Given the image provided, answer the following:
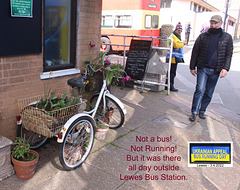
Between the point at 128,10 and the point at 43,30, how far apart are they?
36.0 ft

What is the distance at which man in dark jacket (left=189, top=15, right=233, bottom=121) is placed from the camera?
5.13m

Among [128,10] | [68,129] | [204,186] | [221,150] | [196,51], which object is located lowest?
[204,186]

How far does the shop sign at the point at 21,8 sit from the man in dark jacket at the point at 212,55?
327 centimetres

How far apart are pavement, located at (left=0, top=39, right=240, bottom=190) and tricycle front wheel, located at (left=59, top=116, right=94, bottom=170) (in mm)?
110

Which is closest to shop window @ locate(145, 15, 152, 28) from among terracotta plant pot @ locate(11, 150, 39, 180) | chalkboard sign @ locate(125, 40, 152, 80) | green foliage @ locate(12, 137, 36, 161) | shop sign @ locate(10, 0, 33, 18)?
chalkboard sign @ locate(125, 40, 152, 80)

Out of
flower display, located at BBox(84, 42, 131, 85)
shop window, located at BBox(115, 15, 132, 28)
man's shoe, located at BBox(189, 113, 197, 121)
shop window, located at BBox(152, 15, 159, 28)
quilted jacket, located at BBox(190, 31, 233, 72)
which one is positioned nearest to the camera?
flower display, located at BBox(84, 42, 131, 85)

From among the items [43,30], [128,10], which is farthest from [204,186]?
[128,10]

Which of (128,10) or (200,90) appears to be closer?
(200,90)

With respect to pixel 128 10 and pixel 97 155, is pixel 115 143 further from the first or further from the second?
pixel 128 10

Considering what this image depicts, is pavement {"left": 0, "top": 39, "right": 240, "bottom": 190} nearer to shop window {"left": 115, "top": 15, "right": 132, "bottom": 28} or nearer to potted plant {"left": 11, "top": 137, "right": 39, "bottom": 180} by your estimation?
potted plant {"left": 11, "top": 137, "right": 39, "bottom": 180}

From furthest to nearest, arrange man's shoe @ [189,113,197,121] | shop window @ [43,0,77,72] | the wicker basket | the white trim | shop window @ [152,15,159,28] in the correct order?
shop window @ [152,15,159,28] → man's shoe @ [189,113,197,121] → shop window @ [43,0,77,72] → the white trim → the wicker basket

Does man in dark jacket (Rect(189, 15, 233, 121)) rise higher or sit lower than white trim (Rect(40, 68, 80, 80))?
higher

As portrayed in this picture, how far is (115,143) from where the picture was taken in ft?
14.4

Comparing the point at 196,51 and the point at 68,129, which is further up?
the point at 196,51
